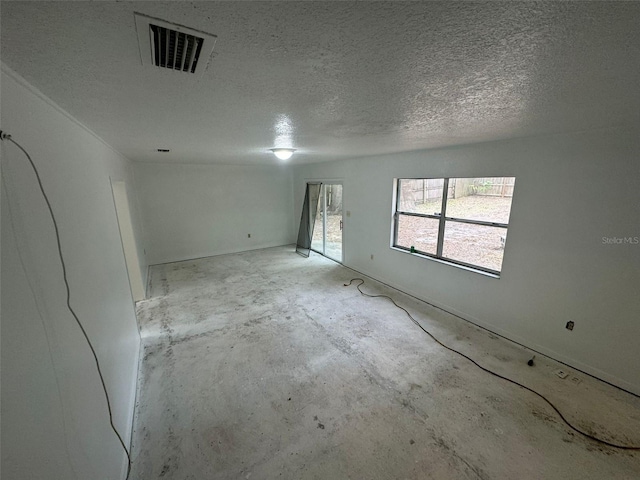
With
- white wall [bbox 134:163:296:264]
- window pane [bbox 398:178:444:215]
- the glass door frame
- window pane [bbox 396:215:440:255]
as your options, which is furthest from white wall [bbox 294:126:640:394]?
white wall [bbox 134:163:296:264]

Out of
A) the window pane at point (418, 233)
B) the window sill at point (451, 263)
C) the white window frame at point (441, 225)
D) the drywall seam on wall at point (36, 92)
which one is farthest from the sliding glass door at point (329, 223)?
the drywall seam on wall at point (36, 92)

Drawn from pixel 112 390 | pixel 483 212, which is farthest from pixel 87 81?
pixel 483 212

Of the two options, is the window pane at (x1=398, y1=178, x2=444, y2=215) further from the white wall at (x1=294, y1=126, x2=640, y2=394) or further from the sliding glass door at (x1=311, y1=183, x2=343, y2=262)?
the sliding glass door at (x1=311, y1=183, x2=343, y2=262)

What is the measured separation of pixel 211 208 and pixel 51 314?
558 cm

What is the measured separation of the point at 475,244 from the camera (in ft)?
11.0

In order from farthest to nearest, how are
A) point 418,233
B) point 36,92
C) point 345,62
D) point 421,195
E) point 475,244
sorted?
point 418,233
point 421,195
point 475,244
point 36,92
point 345,62

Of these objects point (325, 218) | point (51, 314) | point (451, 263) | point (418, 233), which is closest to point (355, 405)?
point (51, 314)

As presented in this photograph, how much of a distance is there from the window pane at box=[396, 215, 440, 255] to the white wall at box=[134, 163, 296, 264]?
12.8 feet

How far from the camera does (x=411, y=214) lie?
411cm

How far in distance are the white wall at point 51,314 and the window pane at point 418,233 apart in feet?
12.5

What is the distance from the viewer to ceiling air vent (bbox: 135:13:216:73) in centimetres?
73

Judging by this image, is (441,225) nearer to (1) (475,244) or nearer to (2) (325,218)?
(1) (475,244)

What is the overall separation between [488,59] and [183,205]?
629cm

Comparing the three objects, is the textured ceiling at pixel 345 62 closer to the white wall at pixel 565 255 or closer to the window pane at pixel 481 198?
the white wall at pixel 565 255
